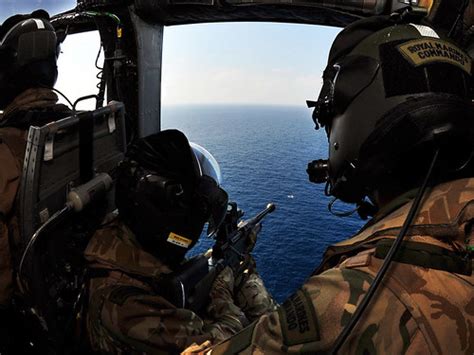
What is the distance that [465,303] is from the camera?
615 millimetres

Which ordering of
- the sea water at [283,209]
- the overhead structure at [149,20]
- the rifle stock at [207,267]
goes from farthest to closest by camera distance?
the sea water at [283,209], the overhead structure at [149,20], the rifle stock at [207,267]

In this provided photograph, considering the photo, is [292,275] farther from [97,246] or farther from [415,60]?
[415,60]

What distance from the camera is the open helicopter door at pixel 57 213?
1.47 meters

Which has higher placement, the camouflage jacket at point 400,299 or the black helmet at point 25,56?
the black helmet at point 25,56

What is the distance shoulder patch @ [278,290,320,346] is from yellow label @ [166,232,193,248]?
0.98 m

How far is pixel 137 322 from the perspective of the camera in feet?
4.71

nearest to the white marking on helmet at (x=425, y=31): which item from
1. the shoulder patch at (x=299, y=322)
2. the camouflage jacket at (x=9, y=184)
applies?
the shoulder patch at (x=299, y=322)

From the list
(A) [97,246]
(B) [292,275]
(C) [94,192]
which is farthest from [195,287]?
(B) [292,275]

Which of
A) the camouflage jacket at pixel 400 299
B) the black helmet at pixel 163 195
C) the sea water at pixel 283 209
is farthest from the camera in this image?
the sea water at pixel 283 209

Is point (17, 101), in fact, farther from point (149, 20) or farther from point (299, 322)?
point (149, 20)

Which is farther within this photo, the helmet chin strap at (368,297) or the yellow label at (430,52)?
the yellow label at (430,52)

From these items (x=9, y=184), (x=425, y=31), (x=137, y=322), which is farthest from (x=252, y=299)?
(x=425, y=31)

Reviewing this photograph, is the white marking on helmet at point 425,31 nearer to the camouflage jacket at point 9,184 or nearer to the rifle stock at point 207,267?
the rifle stock at point 207,267

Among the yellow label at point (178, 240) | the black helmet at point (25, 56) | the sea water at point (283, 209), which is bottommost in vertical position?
the sea water at point (283, 209)
